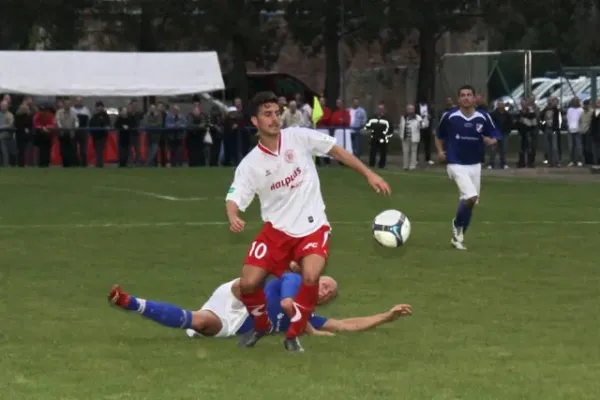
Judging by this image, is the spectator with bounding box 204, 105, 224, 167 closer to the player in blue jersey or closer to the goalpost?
the goalpost

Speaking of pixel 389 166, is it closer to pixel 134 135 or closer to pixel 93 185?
pixel 134 135

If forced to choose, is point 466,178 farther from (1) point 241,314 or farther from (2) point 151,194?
(2) point 151,194

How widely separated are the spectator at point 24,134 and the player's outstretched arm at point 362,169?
27.1m

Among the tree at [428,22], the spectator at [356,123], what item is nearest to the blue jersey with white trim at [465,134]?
the spectator at [356,123]

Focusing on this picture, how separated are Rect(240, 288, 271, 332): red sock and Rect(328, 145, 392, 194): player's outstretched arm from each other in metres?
1.12

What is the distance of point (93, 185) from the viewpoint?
101 ft

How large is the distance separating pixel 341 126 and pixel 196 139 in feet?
13.0

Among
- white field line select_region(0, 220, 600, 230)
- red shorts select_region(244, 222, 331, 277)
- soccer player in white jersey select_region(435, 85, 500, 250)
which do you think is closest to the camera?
red shorts select_region(244, 222, 331, 277)

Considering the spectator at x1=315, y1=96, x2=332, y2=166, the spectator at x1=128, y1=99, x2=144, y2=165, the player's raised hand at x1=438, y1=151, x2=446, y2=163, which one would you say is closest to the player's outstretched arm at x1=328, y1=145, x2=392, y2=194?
the player's raised hand at x1=438, y1=151, x2=446, y2=163

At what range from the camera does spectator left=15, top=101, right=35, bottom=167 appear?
37.0 metres

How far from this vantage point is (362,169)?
1064cm

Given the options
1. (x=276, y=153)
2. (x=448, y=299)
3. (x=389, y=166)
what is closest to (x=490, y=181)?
(x=389, y=166)

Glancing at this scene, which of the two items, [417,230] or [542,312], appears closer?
[542,312]

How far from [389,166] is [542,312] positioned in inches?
1114
